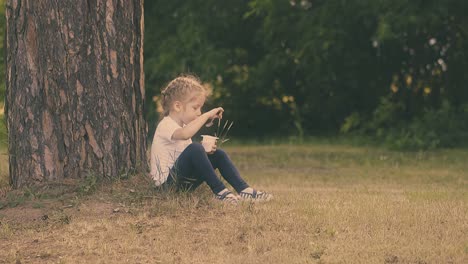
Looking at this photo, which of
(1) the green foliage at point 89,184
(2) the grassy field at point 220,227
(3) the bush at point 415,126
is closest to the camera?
(2) the grassy field at point 220,227

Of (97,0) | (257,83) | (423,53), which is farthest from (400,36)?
(97,0)

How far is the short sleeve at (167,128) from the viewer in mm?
8188

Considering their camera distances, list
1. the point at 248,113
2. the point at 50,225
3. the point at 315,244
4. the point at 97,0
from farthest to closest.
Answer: the point at 248,113, the point at 97,0, the point at 50,225, the point at 315,244

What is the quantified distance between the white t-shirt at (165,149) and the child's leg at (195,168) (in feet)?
0.62

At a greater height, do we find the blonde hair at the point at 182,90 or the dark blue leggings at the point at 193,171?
the blonde hair at the point at 182,90

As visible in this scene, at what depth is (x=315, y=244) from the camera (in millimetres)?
6703

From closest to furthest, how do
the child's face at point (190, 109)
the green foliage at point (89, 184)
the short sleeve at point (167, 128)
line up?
the green foliage at point (89, 184), the short sleeve at point (167, 128), the child's face at point (190, 109)

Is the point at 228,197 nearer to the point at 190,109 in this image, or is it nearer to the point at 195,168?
the point at 195,168

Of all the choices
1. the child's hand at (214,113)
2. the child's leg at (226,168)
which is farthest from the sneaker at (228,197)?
the child's hand at (214,113)

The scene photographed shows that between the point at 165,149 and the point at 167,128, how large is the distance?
0.20m

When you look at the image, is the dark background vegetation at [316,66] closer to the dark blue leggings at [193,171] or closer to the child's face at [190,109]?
the child's face at [190,109]

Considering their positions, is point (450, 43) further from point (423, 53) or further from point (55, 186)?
point (55, 186)

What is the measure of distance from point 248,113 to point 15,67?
1372cm

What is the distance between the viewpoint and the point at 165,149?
8266 mm
